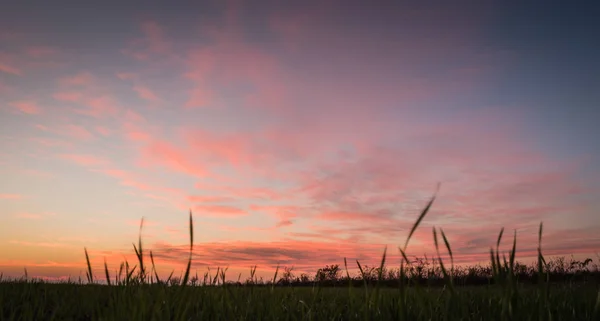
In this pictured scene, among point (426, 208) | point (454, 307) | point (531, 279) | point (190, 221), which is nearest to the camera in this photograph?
point (426, 208)

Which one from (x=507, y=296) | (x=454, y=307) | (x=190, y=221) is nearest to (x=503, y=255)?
(x=507, y=296)

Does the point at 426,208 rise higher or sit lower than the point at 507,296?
higher

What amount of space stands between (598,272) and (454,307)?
1705 centimetres

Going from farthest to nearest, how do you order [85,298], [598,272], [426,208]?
1. [598,272]
2. [85,298]
3. [426,208]

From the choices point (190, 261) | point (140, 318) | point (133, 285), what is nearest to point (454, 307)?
point (190, 261)

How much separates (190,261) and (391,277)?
16.5m

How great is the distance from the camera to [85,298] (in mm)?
6133

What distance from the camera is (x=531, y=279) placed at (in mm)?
17984

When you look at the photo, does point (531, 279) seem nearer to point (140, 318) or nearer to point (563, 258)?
point (563, 258)

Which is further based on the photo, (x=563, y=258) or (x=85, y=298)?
(x=563, y=258)

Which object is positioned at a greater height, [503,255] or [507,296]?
[503,255]

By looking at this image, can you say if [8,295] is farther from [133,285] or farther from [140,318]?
[140,318]

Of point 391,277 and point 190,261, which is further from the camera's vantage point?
point 391,277

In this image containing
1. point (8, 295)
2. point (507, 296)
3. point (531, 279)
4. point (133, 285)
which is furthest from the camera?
point (531, 279)
